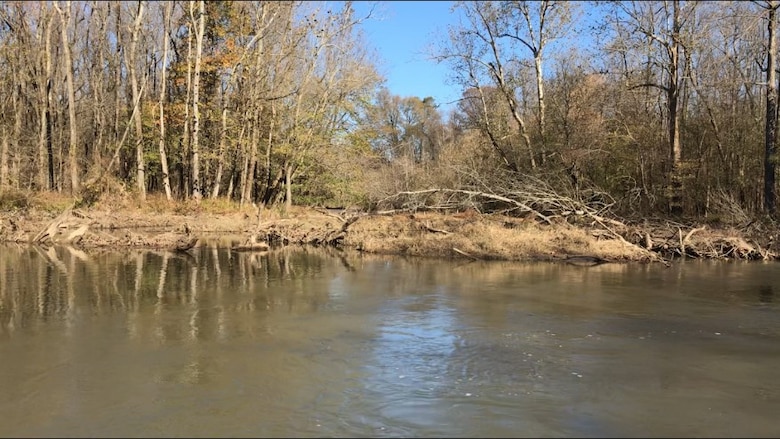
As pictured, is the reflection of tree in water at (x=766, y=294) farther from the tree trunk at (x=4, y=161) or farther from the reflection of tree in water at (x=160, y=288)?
the tree trunk at (x=4, y=161)

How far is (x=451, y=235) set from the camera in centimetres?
1866

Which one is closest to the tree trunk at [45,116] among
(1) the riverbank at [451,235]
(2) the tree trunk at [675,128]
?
(1) the riverbank at [451,235]

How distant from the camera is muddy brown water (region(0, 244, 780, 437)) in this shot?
542 centimetres

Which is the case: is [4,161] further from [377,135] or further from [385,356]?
[385,356]

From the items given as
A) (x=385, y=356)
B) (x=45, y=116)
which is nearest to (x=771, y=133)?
(x=385, y=356)

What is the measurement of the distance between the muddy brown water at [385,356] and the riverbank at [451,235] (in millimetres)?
3652

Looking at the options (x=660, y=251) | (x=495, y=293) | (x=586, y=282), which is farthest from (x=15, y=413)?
(x=660, y=251)

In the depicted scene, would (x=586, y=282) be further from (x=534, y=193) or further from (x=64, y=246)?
(x=64, y=246)

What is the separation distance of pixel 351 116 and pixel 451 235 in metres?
18.7

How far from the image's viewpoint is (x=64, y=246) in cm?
1959

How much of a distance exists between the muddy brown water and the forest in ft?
25.0

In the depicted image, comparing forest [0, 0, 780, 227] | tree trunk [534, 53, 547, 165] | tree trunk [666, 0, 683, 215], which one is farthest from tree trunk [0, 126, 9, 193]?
tree trunk [666, 0, 683, 215]

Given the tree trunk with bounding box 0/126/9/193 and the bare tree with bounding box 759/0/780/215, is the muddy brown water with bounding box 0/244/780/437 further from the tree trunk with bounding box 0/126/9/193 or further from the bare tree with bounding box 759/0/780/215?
the tree trunk with bounding box 0/126/9/193

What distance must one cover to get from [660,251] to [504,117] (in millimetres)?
12684
